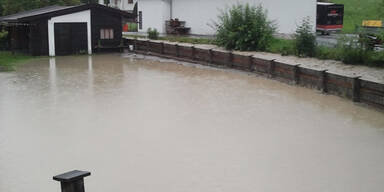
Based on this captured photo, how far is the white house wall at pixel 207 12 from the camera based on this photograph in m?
30.8

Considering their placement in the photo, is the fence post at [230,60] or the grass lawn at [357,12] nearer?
the fence post at [230,60]

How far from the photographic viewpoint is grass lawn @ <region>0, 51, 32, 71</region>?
82.4 feet

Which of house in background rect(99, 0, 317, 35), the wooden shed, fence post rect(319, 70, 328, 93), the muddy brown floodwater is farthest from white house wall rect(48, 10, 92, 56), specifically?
fence post rect(319, 70, 328, 93)

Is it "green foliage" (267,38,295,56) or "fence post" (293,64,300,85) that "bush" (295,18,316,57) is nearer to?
"green foliage" (267,38,295,56)

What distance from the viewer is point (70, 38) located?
31.0 meters

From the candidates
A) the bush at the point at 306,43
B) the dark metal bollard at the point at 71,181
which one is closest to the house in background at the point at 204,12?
the bush at the point at 306,43

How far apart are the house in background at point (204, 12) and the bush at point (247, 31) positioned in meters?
4.44

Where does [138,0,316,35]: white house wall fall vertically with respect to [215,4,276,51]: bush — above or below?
above

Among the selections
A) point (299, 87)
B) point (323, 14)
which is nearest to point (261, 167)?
point (299, 87)

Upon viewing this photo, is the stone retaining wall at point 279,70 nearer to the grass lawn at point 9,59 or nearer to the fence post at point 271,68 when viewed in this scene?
the fence post at point 271,68

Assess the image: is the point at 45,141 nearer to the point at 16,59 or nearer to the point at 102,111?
the point at 102,111

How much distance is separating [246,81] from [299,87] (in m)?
2.55

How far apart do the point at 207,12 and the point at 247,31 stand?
29.6 feet

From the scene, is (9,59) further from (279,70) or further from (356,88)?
Answer: (356,88)
